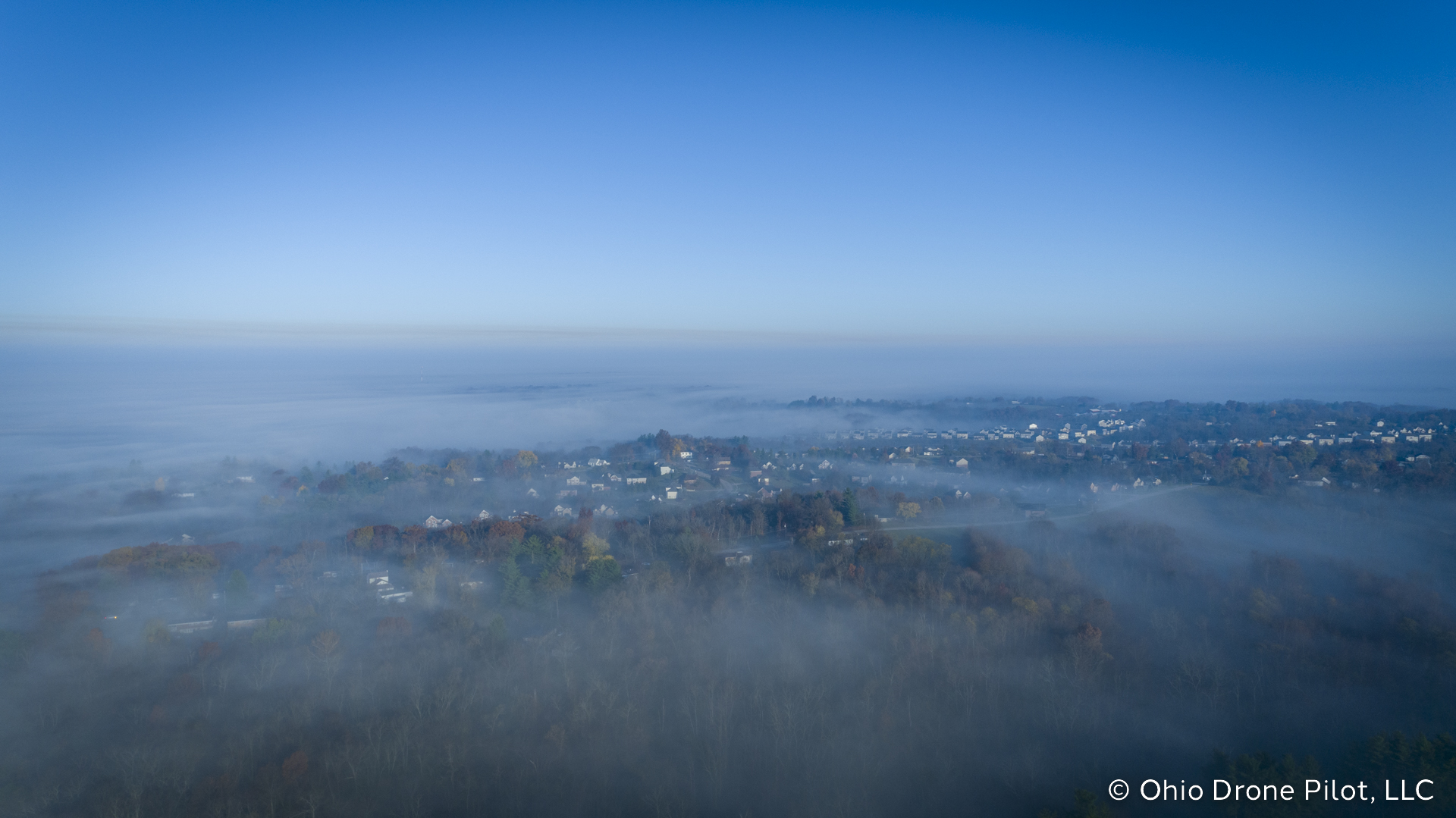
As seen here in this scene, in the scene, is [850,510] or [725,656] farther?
[850,510]

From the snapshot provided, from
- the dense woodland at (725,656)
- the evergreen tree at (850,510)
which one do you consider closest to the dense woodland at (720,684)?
the dense woodland at (725,656)

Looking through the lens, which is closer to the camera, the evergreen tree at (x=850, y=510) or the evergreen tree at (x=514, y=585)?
the evergreen tree at (x=514, y=585)

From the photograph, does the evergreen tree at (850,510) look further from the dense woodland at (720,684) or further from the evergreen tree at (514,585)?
the evergreen tree at (514,585)

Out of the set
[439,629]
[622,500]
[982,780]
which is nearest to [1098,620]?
[982,780]

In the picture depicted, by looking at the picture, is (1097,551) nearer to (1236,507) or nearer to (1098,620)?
(1098,620)

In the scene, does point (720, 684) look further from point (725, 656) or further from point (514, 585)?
point (514, 585)

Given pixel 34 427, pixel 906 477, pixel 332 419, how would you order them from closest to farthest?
pixel 34 427 < pixel 906 477 < pixel 332 419

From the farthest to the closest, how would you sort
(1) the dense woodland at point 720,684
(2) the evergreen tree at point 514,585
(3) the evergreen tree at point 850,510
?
(3) the evergreen tree at point 850,510 → (2) the evergreen tree at point 514,585 → (1) the dense woodland at point 720,684

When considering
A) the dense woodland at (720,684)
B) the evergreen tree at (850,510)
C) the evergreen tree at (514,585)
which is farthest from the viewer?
the evergreen tree at (850,510)

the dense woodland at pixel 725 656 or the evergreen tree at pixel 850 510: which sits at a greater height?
the evergreen tree at pixel 850 510

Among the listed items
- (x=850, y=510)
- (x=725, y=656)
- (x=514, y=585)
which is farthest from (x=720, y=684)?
(x=850, y=510)

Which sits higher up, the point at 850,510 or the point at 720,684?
the point at 850,510
